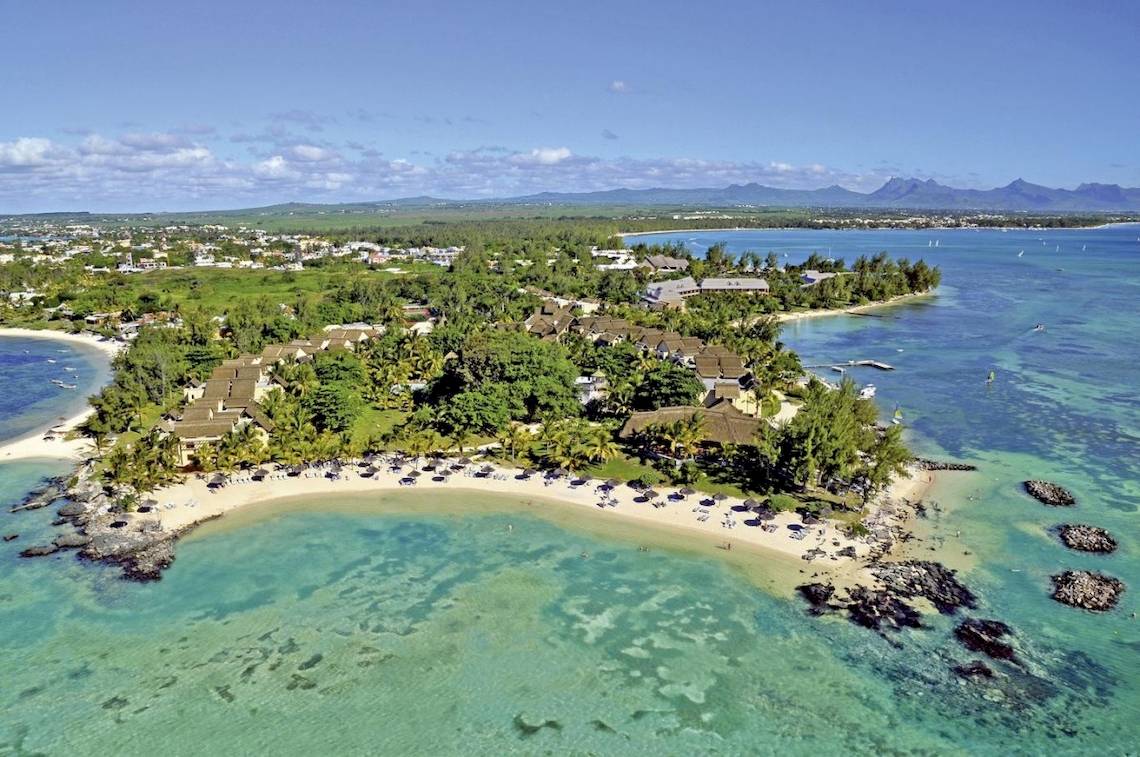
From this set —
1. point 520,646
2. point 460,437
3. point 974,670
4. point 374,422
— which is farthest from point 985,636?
point 374,422

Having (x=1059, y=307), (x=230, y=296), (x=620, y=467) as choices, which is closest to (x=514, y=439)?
(x=620, y=467)

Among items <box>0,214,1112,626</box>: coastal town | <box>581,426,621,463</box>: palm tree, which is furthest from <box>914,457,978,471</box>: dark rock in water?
<box>581,426,621,463</box>: palm tree

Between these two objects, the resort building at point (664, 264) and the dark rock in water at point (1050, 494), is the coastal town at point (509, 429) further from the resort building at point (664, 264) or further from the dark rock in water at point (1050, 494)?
the resort building at point (664, 264)

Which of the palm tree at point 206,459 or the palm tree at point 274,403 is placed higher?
the palm tree at point 274,403

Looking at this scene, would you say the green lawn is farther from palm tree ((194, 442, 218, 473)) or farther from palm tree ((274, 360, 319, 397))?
palm tree ((194, 442, 218, 473))

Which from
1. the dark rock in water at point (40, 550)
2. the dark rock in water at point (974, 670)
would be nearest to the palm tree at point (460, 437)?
the dark rock in water at point (40, 550)

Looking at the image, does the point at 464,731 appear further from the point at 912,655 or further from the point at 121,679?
the point at 912,655
